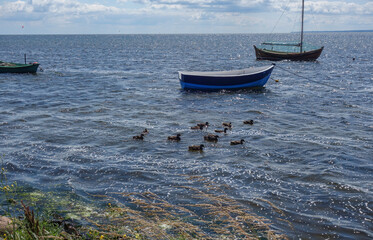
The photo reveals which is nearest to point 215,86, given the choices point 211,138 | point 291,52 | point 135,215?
point 211,138

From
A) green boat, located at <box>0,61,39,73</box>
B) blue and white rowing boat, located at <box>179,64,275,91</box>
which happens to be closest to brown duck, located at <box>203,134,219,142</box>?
blue and white rowing boat, located at <box>179,64,275,91</box>

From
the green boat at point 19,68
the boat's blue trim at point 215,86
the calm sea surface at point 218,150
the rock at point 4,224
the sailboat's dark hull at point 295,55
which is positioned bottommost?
the calm sea surface at point 218,150

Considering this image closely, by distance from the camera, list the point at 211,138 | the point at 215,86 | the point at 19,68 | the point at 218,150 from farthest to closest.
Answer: the point at 19,68 < the point at 215,86 < the point at 211,138 < the point at 218,150

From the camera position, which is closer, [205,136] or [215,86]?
[205,136]

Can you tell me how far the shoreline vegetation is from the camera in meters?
7.89

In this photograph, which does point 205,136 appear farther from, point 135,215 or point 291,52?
point 291,52

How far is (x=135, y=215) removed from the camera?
9.52 metres

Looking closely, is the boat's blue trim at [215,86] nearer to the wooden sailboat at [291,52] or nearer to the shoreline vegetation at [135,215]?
the shoreline vegetation at [135,215]

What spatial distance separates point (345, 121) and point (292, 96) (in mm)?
9347

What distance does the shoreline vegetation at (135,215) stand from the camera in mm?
7891

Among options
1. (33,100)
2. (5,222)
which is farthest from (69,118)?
(5,222)

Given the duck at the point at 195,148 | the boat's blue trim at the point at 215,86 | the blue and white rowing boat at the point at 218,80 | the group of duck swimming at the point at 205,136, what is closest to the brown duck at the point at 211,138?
the group of duck swimming at the point at 205,136

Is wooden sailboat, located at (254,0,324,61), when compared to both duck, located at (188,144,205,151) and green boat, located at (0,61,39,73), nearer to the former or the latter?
green boat, located at (0,61,39,73)

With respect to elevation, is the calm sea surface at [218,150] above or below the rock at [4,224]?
below
